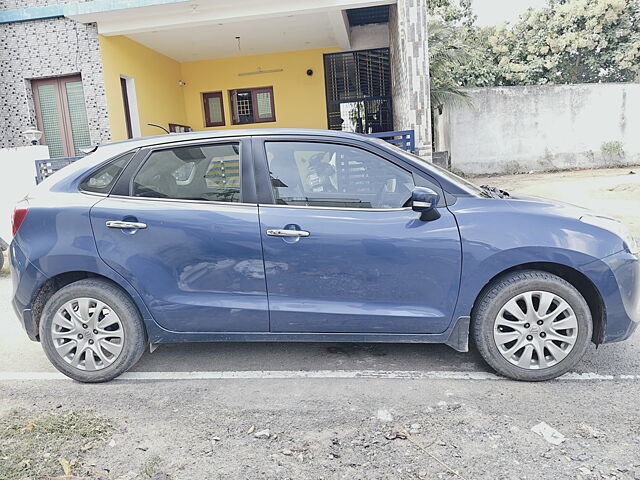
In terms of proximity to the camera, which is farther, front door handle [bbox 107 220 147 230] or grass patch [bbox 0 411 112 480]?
front door handle [bbox 107 220 147 230]

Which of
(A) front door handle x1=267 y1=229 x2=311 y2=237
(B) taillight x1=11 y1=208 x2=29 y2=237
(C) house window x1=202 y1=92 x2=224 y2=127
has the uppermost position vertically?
(C) house window x1=202 y1=92 x2=224 y2=127

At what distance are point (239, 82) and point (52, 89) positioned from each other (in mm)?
4784

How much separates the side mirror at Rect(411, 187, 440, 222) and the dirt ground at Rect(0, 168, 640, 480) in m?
1.11

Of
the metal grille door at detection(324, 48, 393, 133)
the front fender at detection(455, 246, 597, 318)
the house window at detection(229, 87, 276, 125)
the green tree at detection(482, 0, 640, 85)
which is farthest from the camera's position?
the green tree at detection(482, 0, 640, 85)

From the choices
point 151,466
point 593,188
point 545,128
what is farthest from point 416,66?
point 545,128

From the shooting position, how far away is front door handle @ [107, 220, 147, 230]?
3.47 meters

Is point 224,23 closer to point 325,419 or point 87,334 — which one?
point 87,334

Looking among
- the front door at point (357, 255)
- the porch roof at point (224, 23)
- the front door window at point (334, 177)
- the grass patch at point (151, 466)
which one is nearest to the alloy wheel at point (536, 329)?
the front door at point (357, 255)

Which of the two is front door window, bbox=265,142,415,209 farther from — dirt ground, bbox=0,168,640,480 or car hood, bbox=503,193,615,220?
dirt ground, bbox=0,168,640,480

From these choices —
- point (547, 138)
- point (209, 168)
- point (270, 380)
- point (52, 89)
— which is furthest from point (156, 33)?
point (547, 138)

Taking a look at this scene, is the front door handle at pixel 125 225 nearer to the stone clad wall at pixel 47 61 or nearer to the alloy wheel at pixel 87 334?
the alloy wheel at pixel 87 334

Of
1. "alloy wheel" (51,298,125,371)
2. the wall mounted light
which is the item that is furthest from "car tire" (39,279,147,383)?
the wall mounted light

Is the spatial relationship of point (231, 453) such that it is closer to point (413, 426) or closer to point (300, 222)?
point (413, 426)

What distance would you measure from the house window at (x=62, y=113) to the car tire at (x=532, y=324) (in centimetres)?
1017
